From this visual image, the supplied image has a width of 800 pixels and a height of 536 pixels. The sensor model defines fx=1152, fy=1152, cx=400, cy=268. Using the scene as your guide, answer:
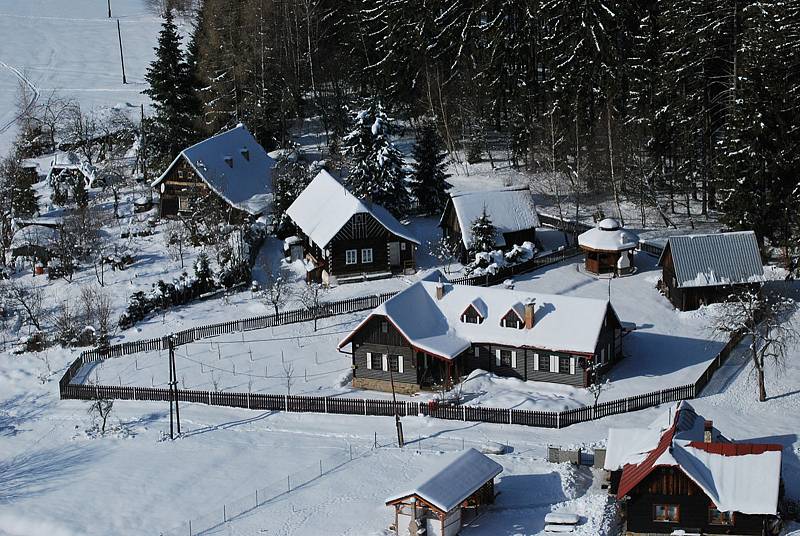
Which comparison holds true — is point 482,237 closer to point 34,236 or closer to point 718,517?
point 718,517

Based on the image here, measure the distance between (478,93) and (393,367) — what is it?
3765cm

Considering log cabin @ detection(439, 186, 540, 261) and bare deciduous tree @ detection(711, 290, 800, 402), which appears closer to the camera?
bare deciduous tree @ detection(711, 290, 800, 402)

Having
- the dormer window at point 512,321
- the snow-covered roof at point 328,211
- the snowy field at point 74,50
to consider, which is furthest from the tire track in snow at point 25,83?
the dormer window at point 512,321

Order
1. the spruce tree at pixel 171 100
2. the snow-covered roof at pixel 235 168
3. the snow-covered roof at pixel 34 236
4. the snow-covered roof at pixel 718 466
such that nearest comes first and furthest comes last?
the snow-covered roof at pixel 718 466 < the snow-covered roof at pixel 34 236 < the snow-covered roof at pixel 235 168 < the spruce tree at pixel 171 100

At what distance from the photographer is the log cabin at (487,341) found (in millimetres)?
52312

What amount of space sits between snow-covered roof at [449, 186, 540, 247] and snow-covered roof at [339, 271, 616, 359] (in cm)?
1189

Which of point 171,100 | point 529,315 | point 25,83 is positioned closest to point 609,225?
point 529,315

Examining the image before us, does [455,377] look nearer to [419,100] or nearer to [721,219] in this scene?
[721,219]

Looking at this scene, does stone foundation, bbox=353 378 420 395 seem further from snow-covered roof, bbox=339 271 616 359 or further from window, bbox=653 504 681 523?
window, bbox=653 504 681 523

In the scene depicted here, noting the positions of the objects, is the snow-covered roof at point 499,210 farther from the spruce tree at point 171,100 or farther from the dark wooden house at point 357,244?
the spruce tree at point 171,100

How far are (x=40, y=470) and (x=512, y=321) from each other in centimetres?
2175

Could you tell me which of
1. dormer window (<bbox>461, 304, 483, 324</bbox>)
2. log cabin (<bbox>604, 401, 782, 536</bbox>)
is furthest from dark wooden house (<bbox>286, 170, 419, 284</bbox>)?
log cabin (<bbox>604, 401, 782, 536</bbox>)

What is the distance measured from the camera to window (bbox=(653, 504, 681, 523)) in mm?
38875

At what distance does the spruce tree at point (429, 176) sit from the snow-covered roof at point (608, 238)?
13137 millimetres
